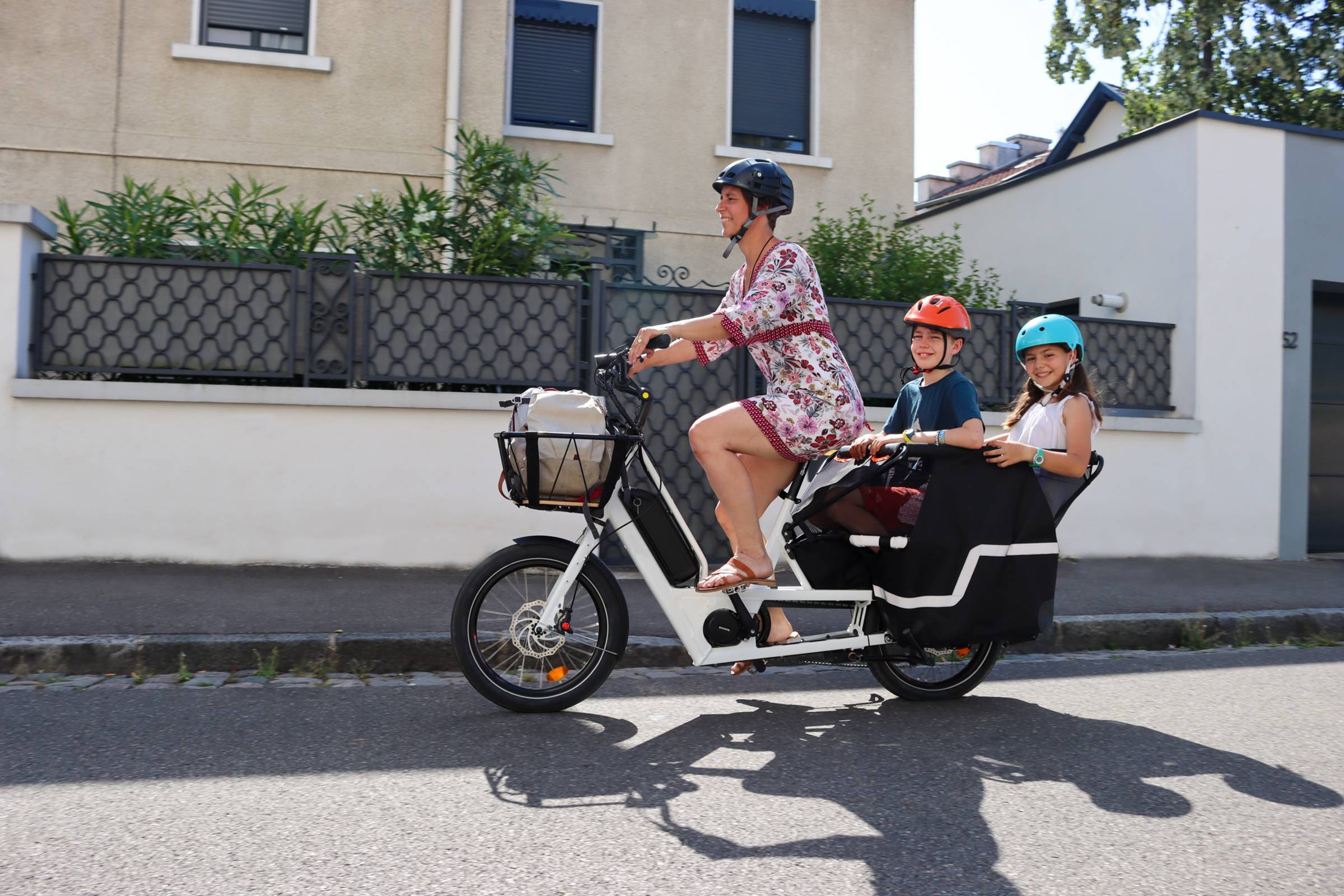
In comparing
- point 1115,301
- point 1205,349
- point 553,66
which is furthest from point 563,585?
point 553,66

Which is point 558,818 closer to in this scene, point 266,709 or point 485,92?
point 266,709

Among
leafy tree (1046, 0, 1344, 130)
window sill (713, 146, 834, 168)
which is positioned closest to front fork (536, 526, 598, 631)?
window sill (713, 146, 834, 168)

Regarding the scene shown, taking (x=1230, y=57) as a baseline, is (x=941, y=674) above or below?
below

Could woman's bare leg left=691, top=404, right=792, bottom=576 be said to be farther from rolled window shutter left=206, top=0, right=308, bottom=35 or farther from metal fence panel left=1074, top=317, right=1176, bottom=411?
rolled window shutter left=206, top=0, right=308, bottom=35

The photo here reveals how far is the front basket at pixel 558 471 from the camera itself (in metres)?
3.79

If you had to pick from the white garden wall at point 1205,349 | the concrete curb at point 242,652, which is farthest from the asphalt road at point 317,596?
the white garden wall at point 1205,349

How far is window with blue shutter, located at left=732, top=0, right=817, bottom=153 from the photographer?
38.4 feet

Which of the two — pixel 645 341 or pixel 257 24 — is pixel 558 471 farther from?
pixel 257 24

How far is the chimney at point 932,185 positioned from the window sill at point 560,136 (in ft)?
78.0

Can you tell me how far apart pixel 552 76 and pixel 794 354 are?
8.21 meters

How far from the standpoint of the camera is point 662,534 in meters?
4.12

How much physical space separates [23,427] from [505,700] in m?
4.41

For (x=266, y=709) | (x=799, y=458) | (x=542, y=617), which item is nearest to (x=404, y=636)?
(x=266, y=709)

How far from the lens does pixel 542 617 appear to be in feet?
13.0
